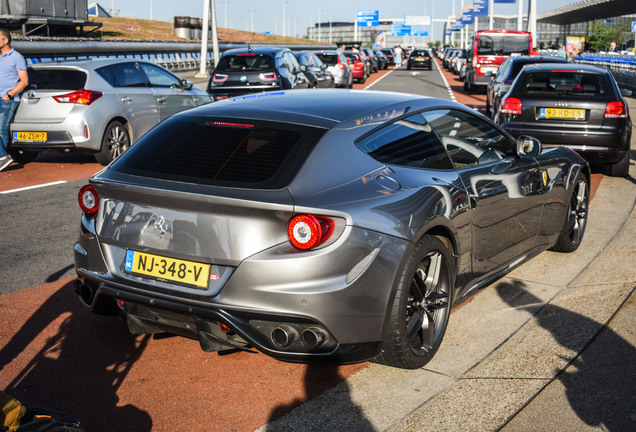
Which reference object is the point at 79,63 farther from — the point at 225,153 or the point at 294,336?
the point at 294,336

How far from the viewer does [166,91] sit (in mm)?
12672

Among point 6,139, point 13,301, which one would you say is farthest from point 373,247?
point 6,139

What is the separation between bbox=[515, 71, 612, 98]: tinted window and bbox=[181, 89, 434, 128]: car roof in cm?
592

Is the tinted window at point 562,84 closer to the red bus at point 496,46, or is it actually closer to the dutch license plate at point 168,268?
the dutch license plate at point 168,268

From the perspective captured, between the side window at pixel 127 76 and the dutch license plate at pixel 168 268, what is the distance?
28.0 ft

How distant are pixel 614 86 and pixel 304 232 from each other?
8.19 m

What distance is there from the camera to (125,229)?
3822mm

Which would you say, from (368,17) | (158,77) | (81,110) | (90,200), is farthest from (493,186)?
(368,17)

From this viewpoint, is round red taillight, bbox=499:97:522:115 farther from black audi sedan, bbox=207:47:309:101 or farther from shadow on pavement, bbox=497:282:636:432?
black audi sedan, bbox=207:47:309:101

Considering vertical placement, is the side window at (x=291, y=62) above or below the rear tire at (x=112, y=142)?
above

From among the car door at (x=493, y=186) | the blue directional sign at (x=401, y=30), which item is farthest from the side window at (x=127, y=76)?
the blue directional sign at (x=401, y=30)

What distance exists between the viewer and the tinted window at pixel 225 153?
12.1 ft

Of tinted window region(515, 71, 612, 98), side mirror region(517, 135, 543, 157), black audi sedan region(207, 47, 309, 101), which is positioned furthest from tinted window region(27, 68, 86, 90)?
side mirror region(517, 135, 543, 157)

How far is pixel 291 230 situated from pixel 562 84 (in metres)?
8.03
